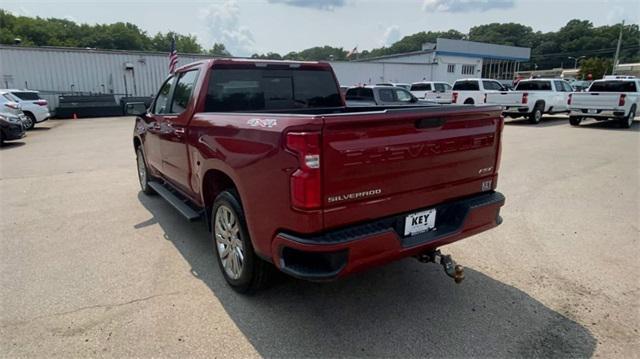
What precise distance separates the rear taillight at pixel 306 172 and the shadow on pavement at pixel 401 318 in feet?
3.46

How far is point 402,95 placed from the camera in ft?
51.4

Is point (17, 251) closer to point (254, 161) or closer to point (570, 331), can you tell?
point (254, 161)

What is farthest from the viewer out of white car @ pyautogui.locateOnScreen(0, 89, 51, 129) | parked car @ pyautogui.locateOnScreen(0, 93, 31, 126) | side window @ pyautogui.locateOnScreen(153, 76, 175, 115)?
white car @ pyautogui.locateOnScreen(0, 89, 51, 129)

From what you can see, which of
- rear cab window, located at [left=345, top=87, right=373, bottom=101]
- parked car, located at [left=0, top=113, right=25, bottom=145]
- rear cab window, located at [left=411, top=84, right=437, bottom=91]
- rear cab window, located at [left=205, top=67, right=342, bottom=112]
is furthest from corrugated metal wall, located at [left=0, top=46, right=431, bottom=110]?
rear cab window, located at [left=205, top=67, right=342, bottom=112]

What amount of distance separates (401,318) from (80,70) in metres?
27.4

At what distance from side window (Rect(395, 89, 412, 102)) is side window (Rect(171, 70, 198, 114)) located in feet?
39.0

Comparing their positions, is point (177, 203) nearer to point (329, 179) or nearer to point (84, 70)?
point (329, 179)

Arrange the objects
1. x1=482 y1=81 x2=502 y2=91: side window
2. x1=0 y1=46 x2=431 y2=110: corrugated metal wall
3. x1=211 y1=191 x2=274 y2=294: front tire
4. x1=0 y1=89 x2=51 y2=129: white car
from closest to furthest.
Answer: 1. x1=211 y1=191 x2=274 y2=294: front tire
2. x1=0 y1=89 x2=51 y2=129: white car
3. x1=482 y1=81 x2=502 y2=91: side window
4. x1=0 y1=46 x2=431 y2=110: corrugated metal wall

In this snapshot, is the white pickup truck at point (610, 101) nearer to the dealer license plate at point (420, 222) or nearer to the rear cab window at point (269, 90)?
the rear cab window at point (269, 90)

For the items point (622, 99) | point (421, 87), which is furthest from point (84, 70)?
point (622, 99)

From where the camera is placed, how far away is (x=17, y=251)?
439 centimetres

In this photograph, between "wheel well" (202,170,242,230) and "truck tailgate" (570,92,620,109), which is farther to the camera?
"truck tailgate" (570,92,620,109)

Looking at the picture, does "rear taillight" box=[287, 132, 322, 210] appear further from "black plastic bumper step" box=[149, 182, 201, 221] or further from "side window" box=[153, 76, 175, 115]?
"side window" box=[153, 76, 175, 115]

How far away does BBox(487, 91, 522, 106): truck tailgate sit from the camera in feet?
57.2
